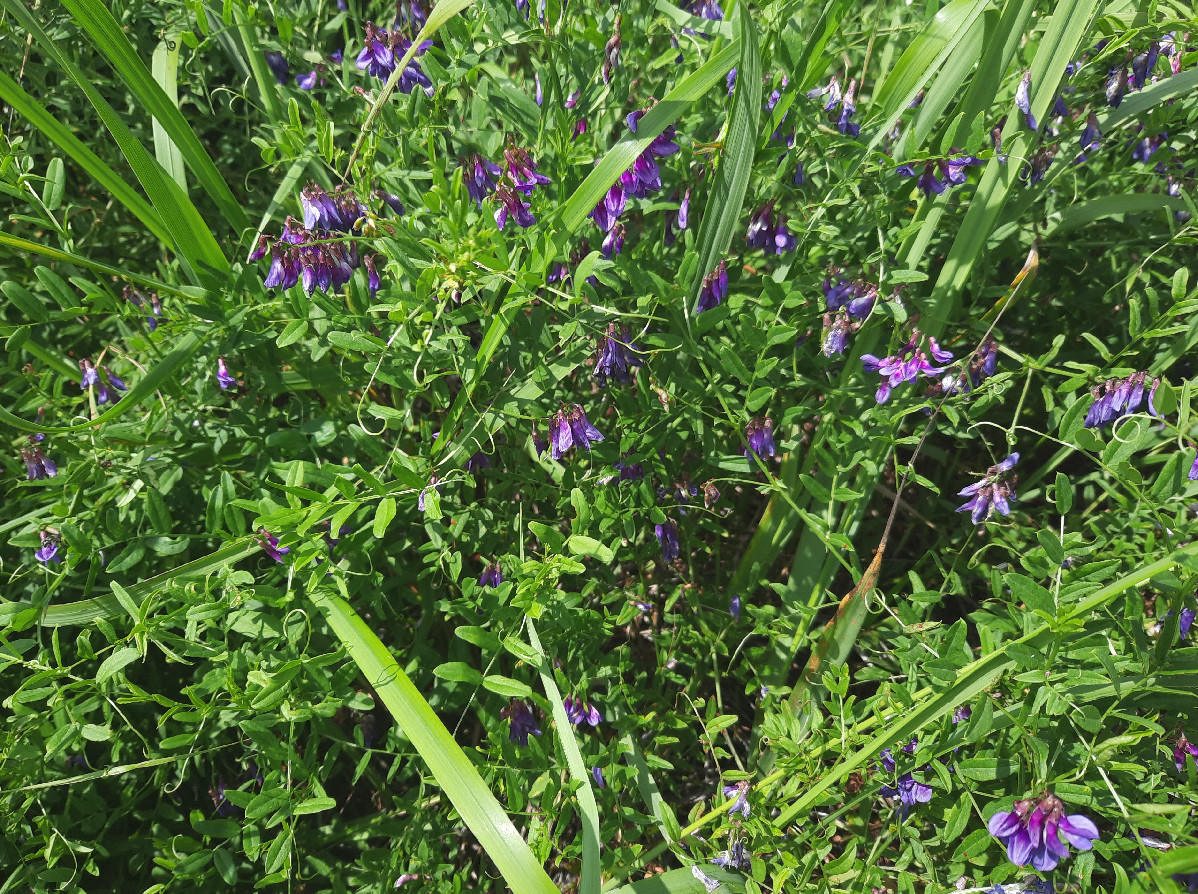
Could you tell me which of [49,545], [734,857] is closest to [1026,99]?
[734,857]

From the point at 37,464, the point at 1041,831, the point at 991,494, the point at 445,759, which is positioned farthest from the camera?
the point at 37,464

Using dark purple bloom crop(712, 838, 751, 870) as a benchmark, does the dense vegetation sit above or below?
above

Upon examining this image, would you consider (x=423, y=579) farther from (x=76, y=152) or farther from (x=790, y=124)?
(x=790, y=124)

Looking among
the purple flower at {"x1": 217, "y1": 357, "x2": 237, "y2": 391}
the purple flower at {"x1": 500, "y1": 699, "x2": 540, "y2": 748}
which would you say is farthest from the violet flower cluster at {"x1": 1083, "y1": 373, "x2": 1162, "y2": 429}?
the purple flower at {"x1": 217, "y1": 357, "x2": 237, "y2": 391}

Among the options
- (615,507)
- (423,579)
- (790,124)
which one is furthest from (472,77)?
(423,579)

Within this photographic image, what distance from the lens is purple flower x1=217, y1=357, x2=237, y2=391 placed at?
6.33ft

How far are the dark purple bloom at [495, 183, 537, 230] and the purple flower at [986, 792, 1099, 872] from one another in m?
1.41

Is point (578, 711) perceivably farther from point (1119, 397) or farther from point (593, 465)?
point (1119, 397)

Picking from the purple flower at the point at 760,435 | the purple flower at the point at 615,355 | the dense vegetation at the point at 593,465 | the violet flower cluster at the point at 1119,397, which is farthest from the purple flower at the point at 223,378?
the violet flower cluster at the point at 1119,397

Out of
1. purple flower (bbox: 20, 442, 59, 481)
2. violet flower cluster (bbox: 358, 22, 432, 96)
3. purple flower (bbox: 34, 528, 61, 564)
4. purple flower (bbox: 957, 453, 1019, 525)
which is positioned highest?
violet flower cluster (bbox: 358, 22, 432, 96)

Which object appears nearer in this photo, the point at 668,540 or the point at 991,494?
the point at 991,494

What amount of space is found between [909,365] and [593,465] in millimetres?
731

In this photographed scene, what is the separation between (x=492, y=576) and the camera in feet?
6.12

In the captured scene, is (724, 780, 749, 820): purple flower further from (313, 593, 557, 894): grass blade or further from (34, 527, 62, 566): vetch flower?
(34, 527, 62, 566): vetch flower
